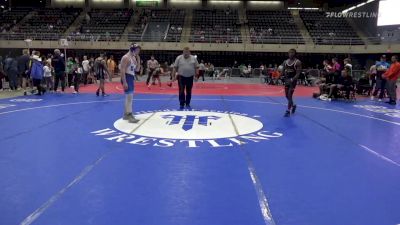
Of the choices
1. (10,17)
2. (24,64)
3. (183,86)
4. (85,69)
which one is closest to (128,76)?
(183,86)

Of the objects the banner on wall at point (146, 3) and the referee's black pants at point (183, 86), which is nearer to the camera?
the referee's black pants at point (183, 86)

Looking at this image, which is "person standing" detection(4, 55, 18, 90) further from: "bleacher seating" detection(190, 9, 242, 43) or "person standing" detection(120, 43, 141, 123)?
"bleacher seating" detection(190, 9, 242, 43)

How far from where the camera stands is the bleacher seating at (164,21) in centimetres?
3344

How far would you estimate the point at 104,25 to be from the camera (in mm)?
36688

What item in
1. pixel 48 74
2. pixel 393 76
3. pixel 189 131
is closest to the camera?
pixel 189 131

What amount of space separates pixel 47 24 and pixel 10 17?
16.6 ft

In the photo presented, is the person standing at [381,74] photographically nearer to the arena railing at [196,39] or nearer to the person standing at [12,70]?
the person standing at [12,70]

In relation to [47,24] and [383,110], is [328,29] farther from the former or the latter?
[47,24]

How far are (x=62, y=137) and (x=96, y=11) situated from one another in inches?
1442

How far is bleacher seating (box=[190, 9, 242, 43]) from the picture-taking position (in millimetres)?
32978

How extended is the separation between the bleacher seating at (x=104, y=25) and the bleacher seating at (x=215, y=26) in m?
7.07

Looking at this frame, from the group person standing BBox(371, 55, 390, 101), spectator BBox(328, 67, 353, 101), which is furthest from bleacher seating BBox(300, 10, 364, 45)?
spectator BBox(328, 67, 353, 101)

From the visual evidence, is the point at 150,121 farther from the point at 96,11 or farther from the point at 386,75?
the point at 96,11

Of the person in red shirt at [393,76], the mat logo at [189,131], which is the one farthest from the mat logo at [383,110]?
the mat logo at [189,131]
